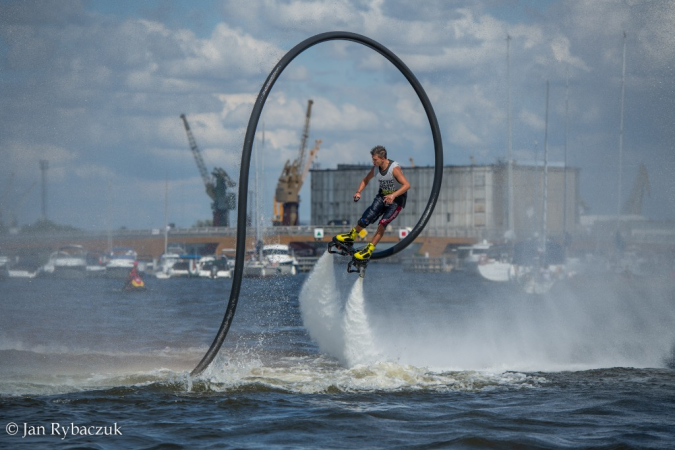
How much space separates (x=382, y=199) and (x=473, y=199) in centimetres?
11001

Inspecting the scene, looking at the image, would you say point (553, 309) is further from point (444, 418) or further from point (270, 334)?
point (444, 418)

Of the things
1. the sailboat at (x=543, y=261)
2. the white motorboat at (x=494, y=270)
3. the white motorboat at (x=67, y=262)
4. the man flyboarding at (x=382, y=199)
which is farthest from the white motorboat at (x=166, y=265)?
the man flyboarding at (x=382, y=199)

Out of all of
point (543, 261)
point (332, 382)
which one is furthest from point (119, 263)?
point (332, 382)

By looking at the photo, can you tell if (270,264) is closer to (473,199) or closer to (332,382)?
(473,199)

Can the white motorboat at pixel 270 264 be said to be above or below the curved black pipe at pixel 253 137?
below

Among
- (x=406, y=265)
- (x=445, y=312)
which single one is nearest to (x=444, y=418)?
(x=445, y=312)

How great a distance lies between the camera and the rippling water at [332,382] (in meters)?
16.9

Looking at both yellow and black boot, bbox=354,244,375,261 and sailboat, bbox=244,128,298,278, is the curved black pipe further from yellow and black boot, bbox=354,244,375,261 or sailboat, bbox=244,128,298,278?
sailboat, bbox=244,128,298,278

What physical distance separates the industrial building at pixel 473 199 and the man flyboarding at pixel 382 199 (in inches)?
1602

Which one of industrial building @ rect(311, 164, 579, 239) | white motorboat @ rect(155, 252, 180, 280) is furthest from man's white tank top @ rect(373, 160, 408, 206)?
white motorboat @ rect(155, 252, 180, 280)

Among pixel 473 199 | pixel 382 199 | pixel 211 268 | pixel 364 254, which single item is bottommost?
pixel 211 268

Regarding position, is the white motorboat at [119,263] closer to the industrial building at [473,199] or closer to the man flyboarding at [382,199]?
the industrial building at [473,199]

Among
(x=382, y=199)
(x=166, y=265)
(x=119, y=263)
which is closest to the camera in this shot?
(x=382, y=199)

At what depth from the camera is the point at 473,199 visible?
12875 centimetres
